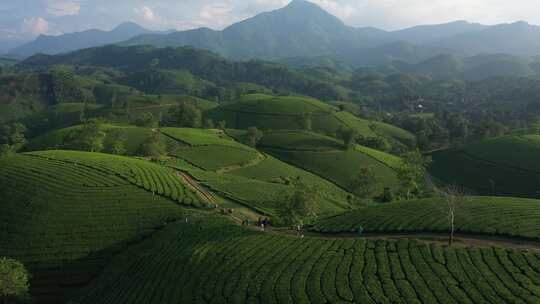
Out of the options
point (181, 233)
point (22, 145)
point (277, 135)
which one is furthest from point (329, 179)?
point (22, 145)

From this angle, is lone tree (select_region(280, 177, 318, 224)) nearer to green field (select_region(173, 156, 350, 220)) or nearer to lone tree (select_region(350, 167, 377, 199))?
green field (select_region(173, 156, 350, 220))

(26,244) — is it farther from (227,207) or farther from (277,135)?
(277,135)

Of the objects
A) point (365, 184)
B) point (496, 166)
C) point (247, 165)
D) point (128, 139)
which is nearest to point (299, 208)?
point (365, 184)

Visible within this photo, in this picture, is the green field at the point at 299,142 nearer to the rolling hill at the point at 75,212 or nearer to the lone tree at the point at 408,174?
the lone tree at the point at 408,174

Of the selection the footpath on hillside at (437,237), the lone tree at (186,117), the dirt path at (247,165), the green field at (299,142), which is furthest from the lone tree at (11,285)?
the lone tree at (186,117)

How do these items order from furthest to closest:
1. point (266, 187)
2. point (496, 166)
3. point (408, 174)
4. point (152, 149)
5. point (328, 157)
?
point (496, 166)
point (328, 157)
point (152, 149)
point (408, 174)
point (266, 187)

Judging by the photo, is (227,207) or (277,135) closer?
(227,207)

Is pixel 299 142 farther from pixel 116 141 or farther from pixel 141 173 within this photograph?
pixel 141 173
